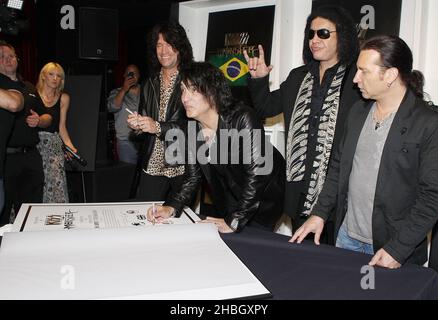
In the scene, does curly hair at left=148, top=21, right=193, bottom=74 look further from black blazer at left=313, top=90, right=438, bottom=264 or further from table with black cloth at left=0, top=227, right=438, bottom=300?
table with black cloth at left=0, top=227, right=438, bottom=300

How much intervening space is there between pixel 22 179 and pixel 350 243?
8.04 ft

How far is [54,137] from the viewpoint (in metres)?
3.49

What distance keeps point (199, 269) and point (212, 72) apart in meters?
1.03

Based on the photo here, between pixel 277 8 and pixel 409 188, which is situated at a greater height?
pixel 277 8

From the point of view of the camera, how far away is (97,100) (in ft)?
15.4

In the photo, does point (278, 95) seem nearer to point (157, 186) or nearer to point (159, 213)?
point (157, 186)

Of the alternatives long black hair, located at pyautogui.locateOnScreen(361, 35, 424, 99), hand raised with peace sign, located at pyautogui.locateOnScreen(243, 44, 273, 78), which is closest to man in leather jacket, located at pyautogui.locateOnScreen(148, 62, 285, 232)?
hand raised with peace sign, located at pyautogui.locateOnScreen(243, 44, 273, 78)

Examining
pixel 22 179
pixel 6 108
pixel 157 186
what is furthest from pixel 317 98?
pixel 22 179

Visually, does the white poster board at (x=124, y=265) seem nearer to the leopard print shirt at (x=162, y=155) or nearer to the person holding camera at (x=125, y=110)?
the leopard print shirt at (x=162, y=155)

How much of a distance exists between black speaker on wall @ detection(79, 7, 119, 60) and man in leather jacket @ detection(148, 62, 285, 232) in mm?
3156

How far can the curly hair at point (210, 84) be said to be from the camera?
6.04 feet

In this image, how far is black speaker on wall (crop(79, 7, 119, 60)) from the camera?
15.3ft

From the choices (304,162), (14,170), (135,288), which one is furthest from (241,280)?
(14,170)

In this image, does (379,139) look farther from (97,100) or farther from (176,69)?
(97,100)
